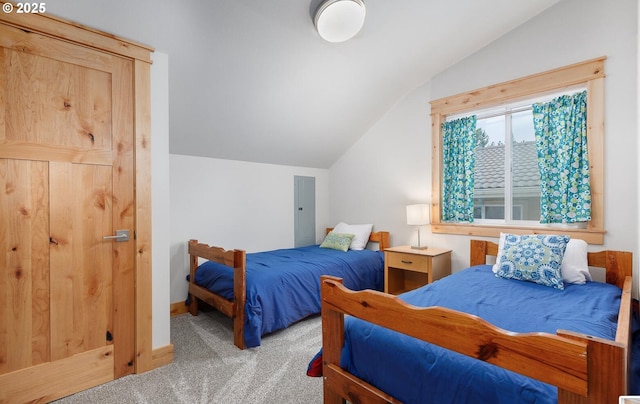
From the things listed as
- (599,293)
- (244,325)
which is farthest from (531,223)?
(244,325)

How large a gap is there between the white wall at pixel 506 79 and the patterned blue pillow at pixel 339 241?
1.56ft

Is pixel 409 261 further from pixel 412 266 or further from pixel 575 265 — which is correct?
pixel 575 265

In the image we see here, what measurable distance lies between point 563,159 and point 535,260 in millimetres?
1016

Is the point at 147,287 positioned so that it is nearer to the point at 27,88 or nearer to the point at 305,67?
the point at 27,88

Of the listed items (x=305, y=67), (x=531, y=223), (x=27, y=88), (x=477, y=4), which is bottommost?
(x=531, y=223)

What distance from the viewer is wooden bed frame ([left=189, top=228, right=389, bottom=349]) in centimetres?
231

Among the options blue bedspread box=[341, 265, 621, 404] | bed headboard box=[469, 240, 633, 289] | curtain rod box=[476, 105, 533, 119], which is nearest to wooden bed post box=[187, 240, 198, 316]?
blue bedspread box=[341, 265, 621, 404]

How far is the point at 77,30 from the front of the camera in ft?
5.81

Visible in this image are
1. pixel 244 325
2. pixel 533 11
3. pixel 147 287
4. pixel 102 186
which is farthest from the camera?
pixel 533 11

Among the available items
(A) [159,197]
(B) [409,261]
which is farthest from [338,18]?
(B) [409,261]

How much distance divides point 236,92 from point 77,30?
1.13m

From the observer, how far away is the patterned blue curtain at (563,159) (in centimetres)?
240

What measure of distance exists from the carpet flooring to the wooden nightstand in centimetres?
113

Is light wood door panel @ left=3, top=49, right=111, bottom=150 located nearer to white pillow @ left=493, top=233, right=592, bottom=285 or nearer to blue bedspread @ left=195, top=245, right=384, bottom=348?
blue bedspread @ left=195, top=245, right=384, bottom=348
